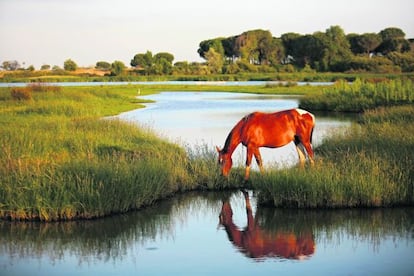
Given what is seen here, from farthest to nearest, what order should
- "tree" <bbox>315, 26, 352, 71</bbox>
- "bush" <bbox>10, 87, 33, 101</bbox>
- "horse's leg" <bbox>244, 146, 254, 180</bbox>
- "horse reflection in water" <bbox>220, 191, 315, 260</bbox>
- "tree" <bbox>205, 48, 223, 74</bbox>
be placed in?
"tree" <bbox>205, 48, 223, 74</bbox>, "tree" <bbox>315, 26, 352, 71</bbox>, "bush" <bbox>10, 87, 33, 101</bbox>, "horse's leg" <bbox>244, 146, 254, 180</bbox>, "horse reflection in water" <bbox>220, 191, 315, 260</bbox>

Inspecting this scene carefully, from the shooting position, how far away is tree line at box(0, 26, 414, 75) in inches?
4065

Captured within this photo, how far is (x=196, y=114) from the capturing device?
3681 centimetres

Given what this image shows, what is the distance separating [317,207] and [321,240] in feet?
5.84

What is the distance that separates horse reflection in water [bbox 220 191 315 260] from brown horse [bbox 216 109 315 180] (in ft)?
7.84

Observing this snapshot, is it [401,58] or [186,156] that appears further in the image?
[401,58]

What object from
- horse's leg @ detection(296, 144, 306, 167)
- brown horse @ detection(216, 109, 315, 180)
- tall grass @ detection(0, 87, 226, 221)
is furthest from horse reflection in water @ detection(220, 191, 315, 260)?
horse's leg @ detection(296, 144, 306, 167)

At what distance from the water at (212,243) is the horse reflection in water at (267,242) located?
→ 0.05 ft

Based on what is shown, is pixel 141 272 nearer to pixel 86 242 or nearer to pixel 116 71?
pixel 86 242

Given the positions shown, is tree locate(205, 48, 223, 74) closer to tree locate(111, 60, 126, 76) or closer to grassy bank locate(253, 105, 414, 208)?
tree locate(111, 60, 126, 76)

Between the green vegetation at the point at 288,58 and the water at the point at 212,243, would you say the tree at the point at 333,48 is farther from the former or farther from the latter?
the water at the point at 212,243

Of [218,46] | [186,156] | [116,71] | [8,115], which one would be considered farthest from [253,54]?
[186,156]

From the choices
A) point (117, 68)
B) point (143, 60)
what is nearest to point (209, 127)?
point (117, 68)

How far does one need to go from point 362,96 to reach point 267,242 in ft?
96.7

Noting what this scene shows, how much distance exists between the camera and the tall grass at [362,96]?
34.5 metres
